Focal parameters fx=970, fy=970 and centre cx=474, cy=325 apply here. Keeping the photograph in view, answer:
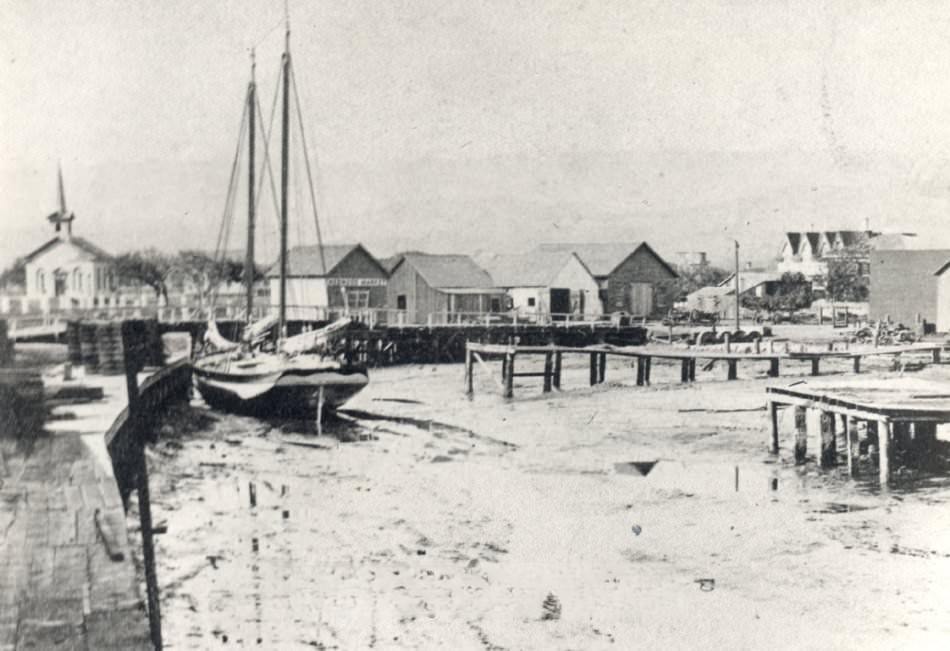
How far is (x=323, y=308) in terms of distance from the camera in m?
3.08

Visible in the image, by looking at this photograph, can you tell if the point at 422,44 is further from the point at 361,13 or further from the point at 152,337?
the point at 152,337

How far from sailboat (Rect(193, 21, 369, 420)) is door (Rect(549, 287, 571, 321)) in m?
0.63

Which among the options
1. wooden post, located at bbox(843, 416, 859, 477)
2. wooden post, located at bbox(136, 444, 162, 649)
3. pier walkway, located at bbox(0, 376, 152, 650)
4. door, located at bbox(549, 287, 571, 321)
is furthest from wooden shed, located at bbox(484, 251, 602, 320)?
pier walkway, located at bbox(0, 376, 152, 650)

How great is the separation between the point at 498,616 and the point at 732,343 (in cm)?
119

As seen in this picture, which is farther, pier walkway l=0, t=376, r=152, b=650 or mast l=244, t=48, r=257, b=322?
mast l=244, t=48, r=257, b=322

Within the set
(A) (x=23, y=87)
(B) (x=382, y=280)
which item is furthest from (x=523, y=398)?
(A) (x=23, y=87)

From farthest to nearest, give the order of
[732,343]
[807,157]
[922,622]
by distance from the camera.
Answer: [732,343], [807,157], [922,622]

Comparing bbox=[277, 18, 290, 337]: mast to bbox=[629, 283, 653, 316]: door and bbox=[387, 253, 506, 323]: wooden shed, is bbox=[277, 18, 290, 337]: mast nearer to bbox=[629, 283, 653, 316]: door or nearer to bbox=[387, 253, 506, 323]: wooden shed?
bbox=[387, 253, 506, 323]: wooden shed

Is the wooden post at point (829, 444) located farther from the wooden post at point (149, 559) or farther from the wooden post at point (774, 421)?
the wooden post at point (149, 559)

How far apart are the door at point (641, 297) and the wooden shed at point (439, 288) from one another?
15.9 inches

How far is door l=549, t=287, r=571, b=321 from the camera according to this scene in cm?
292

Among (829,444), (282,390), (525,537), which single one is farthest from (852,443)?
(282,390)

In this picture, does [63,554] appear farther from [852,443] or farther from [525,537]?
[852,443]

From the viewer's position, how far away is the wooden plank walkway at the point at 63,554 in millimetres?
2408
